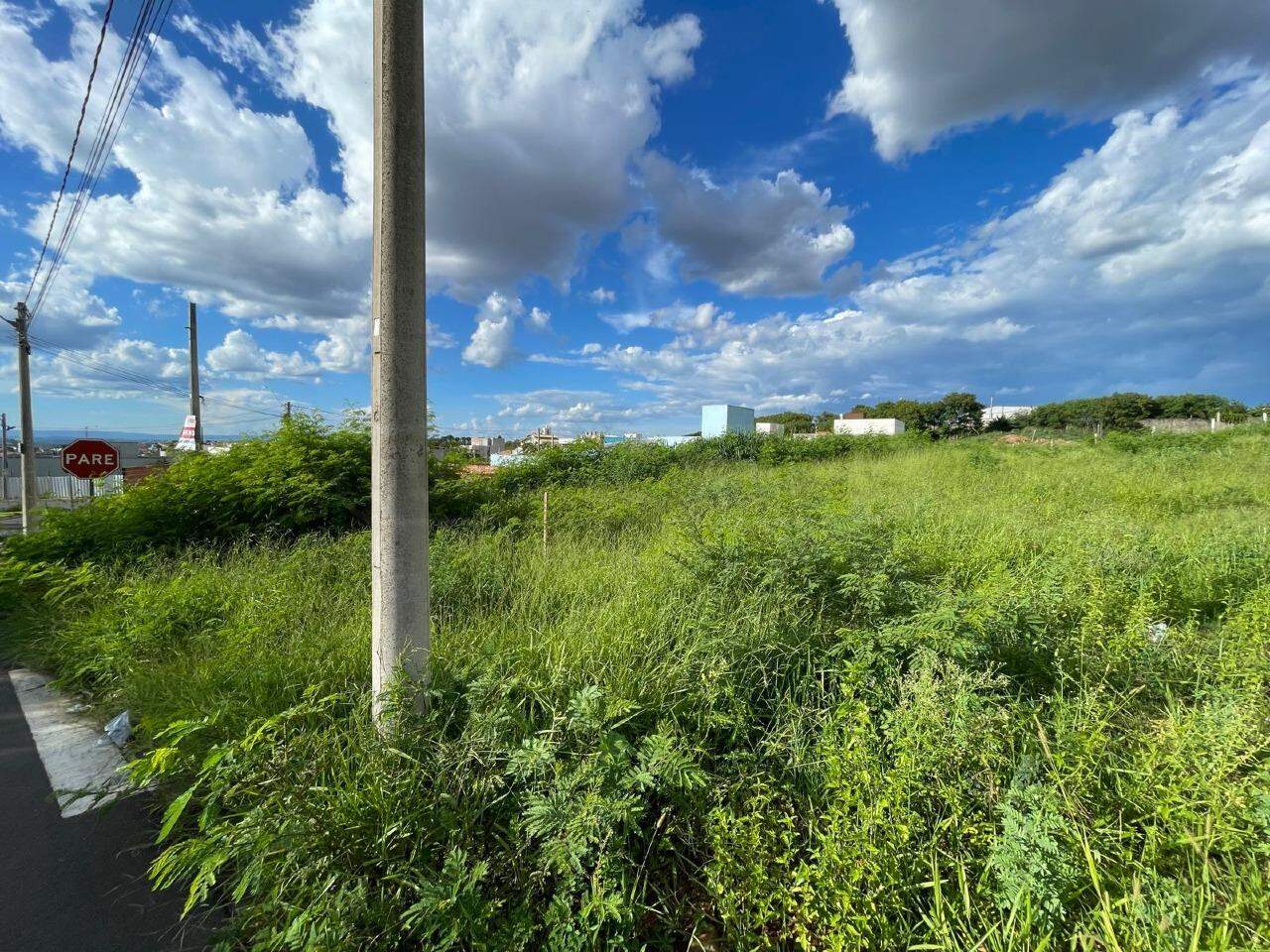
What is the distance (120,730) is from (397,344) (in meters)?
2.71

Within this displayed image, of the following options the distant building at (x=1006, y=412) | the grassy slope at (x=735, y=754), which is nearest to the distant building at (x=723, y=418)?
the grassy slope at (x=735, y=754)

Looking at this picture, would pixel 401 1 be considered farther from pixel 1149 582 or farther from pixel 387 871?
pixel 1149 582

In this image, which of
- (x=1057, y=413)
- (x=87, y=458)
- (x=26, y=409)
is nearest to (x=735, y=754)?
(x=87, y=458)

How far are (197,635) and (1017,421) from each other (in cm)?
5070

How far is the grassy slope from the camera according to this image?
1.52m

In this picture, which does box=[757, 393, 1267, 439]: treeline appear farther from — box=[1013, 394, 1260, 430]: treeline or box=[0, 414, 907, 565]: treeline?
box=[0, 414, 907, 565]: treeline

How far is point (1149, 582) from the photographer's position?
3.57 meters

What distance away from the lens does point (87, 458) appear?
1023cm

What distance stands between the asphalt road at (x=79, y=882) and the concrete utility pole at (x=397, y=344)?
94 centimetres

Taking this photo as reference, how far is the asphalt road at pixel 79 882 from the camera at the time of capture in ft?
5.62

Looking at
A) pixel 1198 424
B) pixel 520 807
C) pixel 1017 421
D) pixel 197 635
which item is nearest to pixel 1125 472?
→ pixel 520 807

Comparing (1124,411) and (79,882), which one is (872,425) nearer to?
(1124,411)

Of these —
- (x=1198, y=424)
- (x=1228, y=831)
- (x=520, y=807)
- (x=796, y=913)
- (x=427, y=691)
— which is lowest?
(x=796, y=913)

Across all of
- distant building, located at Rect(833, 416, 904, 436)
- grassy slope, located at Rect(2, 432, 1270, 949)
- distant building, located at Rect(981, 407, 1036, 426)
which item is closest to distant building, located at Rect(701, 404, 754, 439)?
distant building, located at Rect(833, 416, 904, 436)
